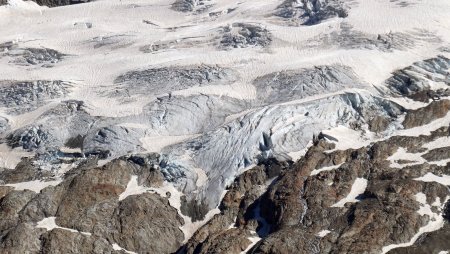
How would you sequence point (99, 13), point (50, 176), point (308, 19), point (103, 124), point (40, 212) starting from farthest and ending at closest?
point (99, 13)
point (308, 19)
point (103, 124)
point (50, 176)
point (40, 212)

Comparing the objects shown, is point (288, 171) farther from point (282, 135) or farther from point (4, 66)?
point (4, 66)

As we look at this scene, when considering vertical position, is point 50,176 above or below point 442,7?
below

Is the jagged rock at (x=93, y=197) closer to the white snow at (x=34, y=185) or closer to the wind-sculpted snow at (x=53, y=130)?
the white snow at (x=34, y=185)

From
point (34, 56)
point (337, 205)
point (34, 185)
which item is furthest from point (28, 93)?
point (337, 205)

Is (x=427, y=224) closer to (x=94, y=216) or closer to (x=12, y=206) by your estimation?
(x=94, y=216)

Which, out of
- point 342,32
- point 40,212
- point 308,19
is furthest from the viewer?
point 308,19

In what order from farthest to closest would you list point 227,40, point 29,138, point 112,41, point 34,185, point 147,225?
point 112,41 → point 227,40 → point 29,138 → point 34,185 → point 147,225

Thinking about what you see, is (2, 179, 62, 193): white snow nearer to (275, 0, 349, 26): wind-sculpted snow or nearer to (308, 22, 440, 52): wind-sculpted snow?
(308, 22, 440, 52): wind-sculpted snow

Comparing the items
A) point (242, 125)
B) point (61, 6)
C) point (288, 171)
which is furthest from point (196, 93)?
point (61, 6)
